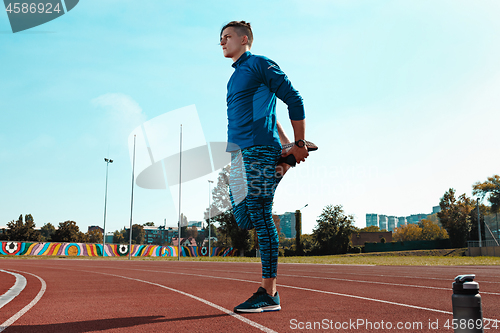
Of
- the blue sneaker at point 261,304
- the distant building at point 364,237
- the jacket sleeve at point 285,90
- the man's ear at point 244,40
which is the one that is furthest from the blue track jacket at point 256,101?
the distant building at point 364,237

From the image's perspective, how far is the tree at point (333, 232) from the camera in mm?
64062

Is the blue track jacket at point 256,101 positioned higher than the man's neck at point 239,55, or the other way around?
the man's neck at point 239,55

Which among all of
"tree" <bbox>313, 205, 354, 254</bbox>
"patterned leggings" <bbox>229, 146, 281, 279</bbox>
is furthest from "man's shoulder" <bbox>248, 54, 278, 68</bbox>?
"tree" <bbox>313, 205, 354, 254</bbox>

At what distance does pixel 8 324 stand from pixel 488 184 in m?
74.6

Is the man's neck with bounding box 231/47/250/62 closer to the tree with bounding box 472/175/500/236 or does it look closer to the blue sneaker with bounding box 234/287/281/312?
the blue sneaker with bounding box 234/287/281/312

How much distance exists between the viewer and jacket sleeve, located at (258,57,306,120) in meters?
3.23

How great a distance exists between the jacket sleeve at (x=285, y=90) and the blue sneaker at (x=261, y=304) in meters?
1.57

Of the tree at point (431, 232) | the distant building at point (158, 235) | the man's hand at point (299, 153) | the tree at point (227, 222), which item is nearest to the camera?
the man's hand at point (299, 153)

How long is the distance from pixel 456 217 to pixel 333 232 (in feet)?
72.4

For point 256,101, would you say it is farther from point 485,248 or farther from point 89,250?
point 485,248

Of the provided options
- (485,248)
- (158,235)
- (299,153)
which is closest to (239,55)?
(299,153)

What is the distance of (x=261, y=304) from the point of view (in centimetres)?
301

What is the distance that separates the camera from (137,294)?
433cm

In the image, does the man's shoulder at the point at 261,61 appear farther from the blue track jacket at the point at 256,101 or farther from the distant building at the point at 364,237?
the distant building at the point at 364,237
